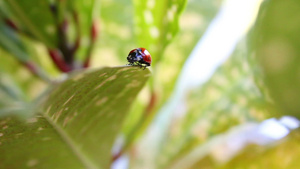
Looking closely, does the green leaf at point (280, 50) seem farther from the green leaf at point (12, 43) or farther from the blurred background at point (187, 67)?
the green leaf at point (12, 43)

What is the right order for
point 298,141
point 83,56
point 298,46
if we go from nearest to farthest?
1. point 298,46
2. point 298,141
3. point 83,56

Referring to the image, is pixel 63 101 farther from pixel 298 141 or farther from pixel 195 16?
pixel 195 16

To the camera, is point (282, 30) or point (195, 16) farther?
point (195, 16)

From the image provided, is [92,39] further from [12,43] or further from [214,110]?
[214,110]

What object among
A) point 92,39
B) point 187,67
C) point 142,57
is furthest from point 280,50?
point 187,67

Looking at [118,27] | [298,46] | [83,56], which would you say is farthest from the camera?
[118,27]

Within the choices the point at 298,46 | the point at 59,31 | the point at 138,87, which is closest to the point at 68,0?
the point at 59,31

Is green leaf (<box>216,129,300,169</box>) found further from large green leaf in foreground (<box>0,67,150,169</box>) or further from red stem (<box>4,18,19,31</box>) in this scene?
red stem (<box>4,18,19,31</box>)

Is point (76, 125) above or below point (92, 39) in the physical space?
below
